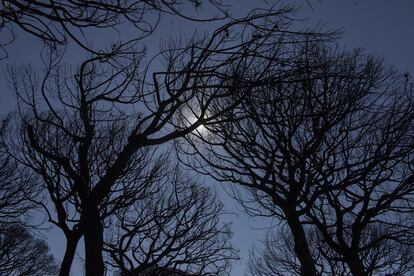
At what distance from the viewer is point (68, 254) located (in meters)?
6.76

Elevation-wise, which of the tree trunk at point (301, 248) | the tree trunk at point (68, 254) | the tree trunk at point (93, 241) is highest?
the tree trunk at point (301, 248)

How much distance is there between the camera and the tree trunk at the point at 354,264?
8.17 m

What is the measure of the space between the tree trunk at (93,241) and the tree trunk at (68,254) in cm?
220

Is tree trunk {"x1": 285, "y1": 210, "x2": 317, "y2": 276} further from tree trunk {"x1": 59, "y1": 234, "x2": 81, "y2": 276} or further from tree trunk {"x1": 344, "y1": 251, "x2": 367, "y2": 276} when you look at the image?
tree trunk {"x1": 59, "y1": 234, "x2": 81, "y2": 276}

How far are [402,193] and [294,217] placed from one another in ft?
10.0

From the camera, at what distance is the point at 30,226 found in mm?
10664

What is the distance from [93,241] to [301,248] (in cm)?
459

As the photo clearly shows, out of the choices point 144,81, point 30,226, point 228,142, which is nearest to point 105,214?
point 30,226

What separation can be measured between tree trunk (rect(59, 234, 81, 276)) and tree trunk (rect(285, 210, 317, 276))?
4620mm

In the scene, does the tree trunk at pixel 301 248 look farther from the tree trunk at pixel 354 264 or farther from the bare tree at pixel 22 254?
the bare tree at pixel 22 254

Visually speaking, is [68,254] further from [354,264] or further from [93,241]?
[354,264]

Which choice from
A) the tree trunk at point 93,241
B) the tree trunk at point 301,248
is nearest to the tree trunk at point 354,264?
the tree trunk at point 301,248

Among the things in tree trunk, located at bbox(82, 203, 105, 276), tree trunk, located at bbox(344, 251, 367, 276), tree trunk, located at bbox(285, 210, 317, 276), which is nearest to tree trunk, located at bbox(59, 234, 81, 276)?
tree trunk, located at bbox(82, 203, 105, 276)

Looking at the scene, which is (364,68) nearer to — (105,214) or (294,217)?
(294,217)
